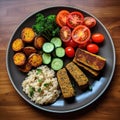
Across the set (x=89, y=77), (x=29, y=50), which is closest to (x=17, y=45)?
(x=29, y=50)

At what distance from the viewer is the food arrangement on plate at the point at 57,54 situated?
2.01 metres

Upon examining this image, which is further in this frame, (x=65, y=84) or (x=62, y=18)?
(x=62, y=18)

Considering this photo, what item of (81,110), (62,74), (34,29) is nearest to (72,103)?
(81,110)

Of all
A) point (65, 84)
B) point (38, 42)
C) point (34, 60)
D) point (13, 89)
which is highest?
point (38, 42)

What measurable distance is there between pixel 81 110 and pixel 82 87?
16cm

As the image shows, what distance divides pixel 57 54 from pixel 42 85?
0.81ft

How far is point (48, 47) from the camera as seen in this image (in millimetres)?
2080

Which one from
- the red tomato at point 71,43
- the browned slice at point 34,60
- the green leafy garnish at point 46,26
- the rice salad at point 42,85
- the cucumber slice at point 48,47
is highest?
the green leafy garnish at point 46,26

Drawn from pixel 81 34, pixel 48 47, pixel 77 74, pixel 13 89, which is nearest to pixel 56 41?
pixel 48 47

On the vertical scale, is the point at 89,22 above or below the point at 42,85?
above

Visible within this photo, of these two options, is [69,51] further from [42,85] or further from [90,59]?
[42,85]

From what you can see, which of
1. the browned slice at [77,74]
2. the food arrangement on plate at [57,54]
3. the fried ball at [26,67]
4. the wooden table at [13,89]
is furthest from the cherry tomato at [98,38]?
the fried ball at [26,67]

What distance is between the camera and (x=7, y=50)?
210 centimetres

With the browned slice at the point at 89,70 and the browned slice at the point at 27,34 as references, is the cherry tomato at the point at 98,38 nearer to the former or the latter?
the browned slice at the point at 89,70
